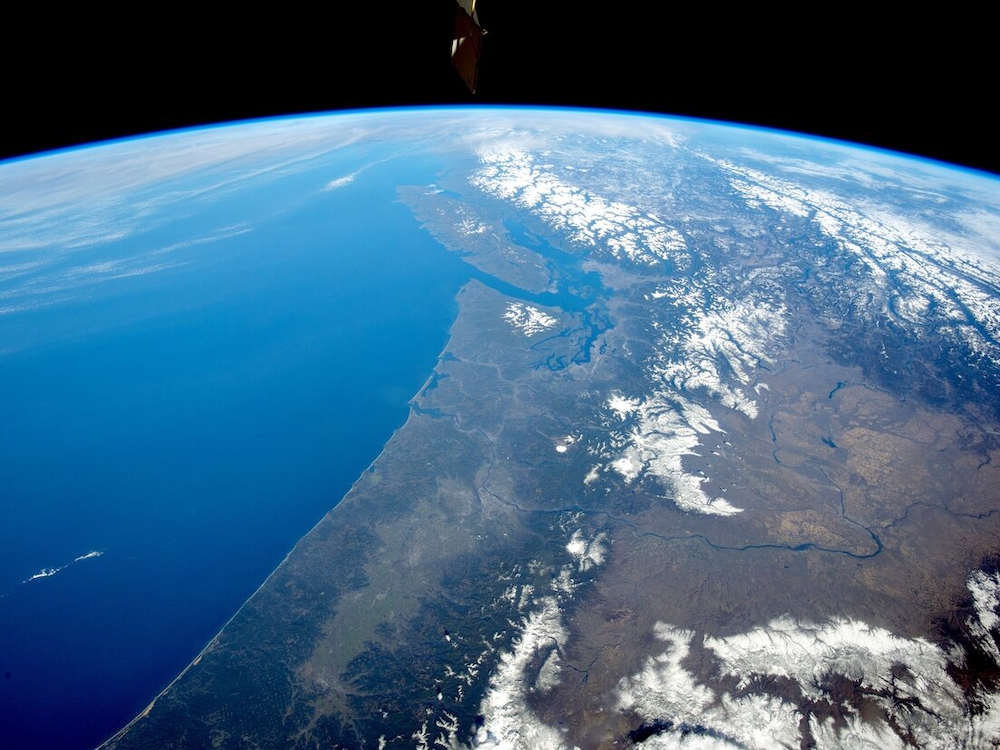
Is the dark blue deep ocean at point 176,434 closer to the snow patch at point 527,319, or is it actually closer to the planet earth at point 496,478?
the planet earth at point 496,478

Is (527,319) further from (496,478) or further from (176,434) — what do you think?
(176,434)

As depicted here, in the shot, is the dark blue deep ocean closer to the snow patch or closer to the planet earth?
the planet earth

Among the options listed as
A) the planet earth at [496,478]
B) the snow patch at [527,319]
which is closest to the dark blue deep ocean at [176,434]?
the planet earth at [496,478]

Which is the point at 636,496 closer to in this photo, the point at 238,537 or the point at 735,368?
the point at 735,368

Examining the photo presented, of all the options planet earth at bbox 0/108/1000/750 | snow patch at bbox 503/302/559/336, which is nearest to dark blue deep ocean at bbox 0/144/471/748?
planet earth at bbox 0/108/1000/750

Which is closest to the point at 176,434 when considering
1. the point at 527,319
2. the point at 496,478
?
the point at 496,478

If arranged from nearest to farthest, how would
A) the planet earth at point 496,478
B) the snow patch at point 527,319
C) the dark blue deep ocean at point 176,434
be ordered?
the planet earth at point 496,478
the dark blue deep ocean at point 176,434
the snow patch at point 527,319

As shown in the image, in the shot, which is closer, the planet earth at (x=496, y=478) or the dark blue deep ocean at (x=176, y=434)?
the planet earth at (x=496, y=478)
